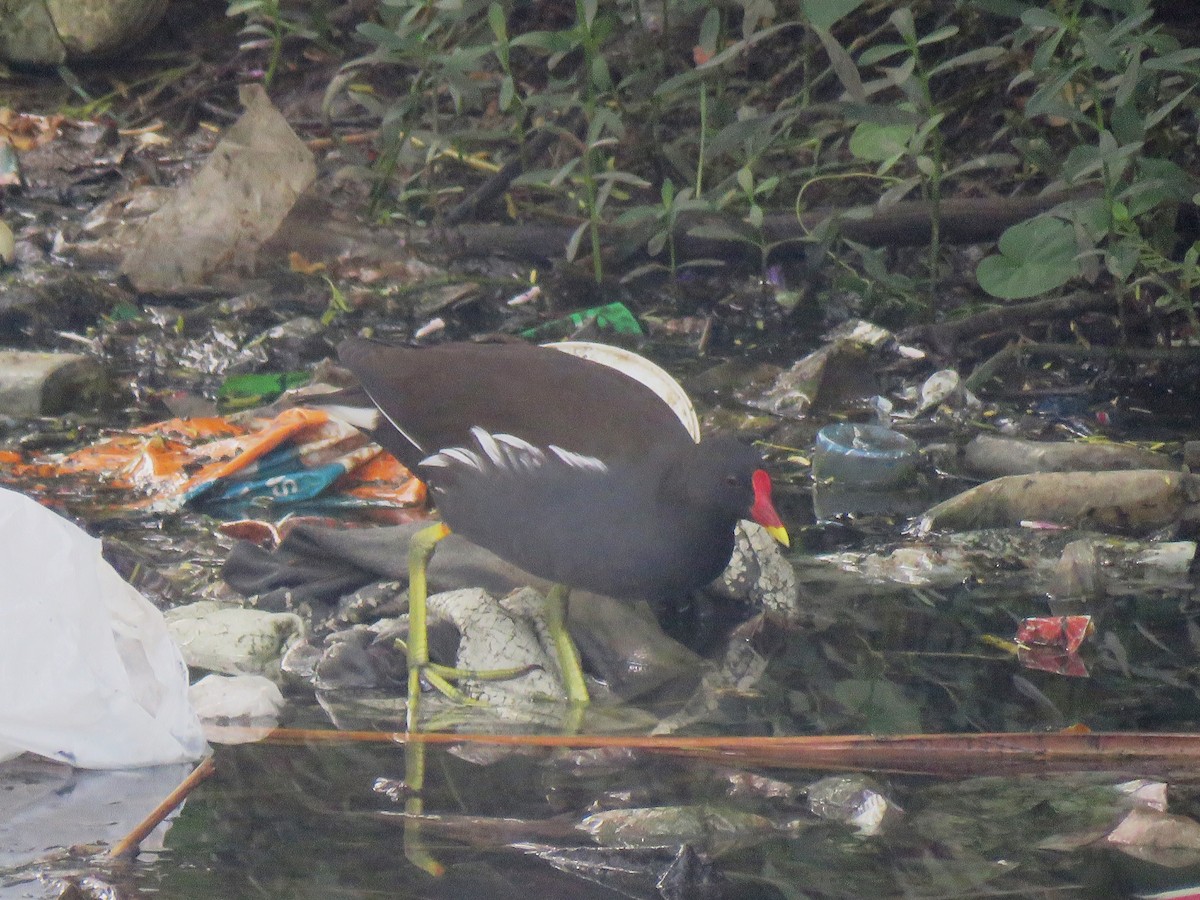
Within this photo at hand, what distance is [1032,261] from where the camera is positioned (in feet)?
13.2

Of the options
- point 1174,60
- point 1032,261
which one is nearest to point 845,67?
point 1032,261

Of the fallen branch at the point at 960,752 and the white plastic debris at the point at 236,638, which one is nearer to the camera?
the fallen branch at the point at 960,752

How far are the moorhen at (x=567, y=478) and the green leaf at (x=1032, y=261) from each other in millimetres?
1471

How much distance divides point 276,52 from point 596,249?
1709mm

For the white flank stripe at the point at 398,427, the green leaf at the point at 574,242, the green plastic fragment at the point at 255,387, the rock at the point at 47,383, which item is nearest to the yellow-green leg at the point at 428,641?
the white flank stripe at the point at 398,427

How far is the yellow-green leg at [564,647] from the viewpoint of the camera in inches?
104

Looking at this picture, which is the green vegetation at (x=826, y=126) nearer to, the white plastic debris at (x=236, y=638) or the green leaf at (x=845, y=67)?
the green leaf at (x=845, y=67)

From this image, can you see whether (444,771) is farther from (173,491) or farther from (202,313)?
(202,313)

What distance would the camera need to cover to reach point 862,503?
350 cm

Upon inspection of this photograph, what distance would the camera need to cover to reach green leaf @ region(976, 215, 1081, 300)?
3.95 m

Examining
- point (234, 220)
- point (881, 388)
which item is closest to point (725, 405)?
point (881, 388)

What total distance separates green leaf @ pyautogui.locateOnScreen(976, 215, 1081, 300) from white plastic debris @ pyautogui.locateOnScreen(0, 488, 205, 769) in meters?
Answer: 2.47

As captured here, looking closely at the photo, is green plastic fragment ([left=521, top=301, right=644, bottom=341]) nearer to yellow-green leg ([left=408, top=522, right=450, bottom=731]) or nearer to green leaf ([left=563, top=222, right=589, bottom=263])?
green leaf ([left=563, top=222, right=589, bottom=263])

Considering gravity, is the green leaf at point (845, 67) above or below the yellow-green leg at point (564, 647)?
above
